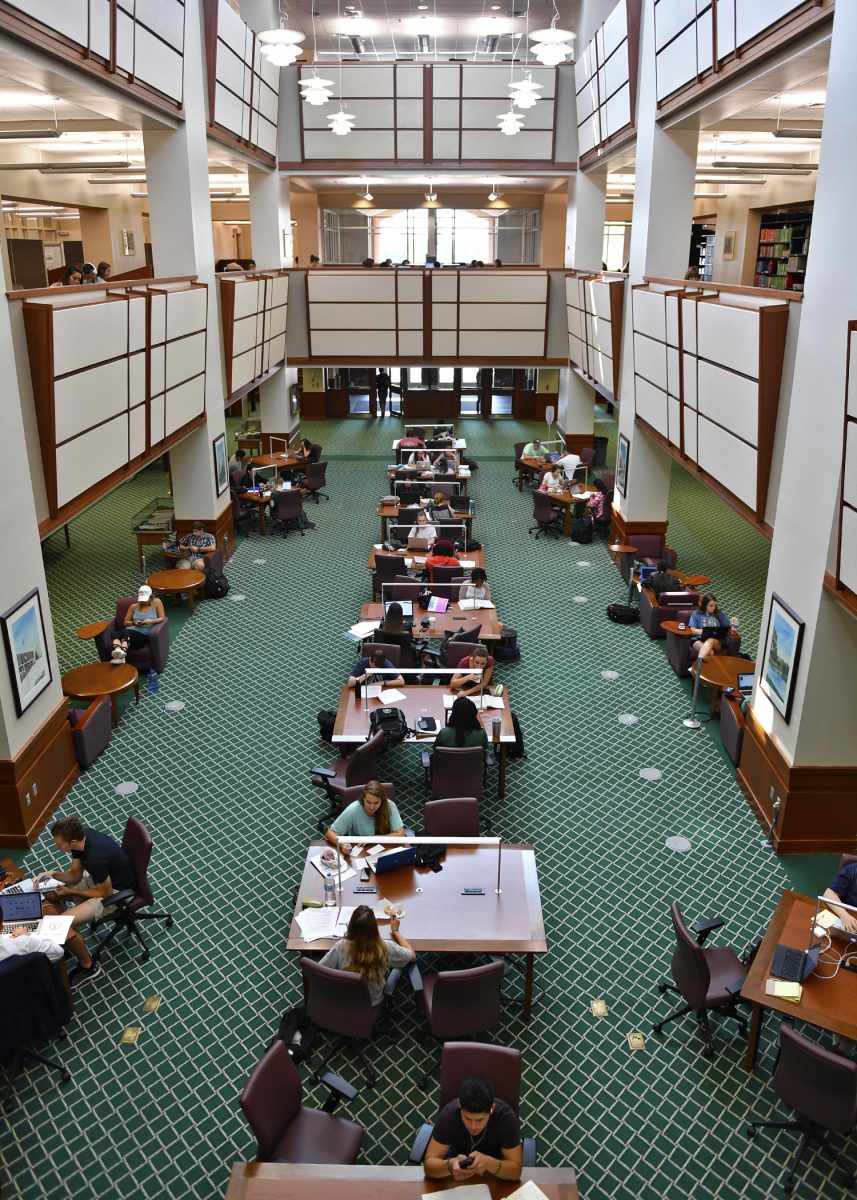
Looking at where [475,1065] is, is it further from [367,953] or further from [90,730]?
[90,730]

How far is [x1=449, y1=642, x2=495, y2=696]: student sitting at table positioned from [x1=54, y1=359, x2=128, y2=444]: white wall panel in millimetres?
4786

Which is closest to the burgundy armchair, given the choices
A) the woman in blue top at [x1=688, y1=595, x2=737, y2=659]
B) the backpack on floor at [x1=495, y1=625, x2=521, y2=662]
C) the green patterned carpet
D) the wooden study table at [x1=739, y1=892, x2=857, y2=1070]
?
the green patterned carpet

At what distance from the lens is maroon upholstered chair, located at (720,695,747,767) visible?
Answer: 9547 mm

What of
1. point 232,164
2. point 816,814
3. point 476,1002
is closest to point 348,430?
point 232,164

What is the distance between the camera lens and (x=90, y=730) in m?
9.55

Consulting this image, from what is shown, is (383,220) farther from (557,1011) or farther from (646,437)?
(557,1011)

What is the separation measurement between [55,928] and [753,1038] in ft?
16.2

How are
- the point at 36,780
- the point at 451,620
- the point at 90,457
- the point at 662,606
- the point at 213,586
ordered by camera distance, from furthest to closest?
1. the point at 213,586
2. the point at 662,606
3. the point at 451,620
4. the point at 90,457
5. the point at 36,780

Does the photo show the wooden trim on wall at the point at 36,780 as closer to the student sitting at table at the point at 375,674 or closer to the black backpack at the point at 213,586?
the student sitting at table at the point at 375,674

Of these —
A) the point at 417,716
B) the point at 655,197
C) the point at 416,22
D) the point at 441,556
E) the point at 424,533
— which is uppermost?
the point at 416,22

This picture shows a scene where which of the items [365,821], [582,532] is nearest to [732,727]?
[365,821]

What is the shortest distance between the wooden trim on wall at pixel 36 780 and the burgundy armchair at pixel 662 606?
7.95 meters

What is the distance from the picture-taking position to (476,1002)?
5.82m

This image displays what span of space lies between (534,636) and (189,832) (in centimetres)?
611
